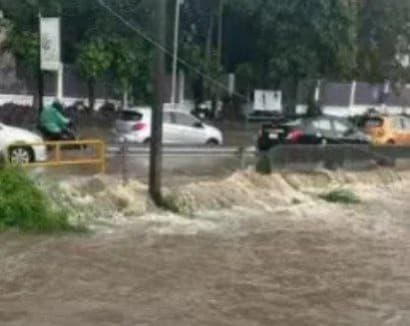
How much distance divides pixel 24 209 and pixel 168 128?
48.4 ft

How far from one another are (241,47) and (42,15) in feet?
48.0

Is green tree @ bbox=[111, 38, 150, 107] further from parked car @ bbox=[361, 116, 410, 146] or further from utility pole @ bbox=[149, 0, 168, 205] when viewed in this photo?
utility pole @ bbox=[149, 0, 168, 205]

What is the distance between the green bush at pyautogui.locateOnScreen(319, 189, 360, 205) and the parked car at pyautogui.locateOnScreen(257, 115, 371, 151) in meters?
7.03

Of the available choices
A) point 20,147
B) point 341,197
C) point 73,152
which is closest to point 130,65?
point 73,152

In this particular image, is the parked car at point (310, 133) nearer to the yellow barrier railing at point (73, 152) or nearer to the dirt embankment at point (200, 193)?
the dirt embankment at point (200, 193)

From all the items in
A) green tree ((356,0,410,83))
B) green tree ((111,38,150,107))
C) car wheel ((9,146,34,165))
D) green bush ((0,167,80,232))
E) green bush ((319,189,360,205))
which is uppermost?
green tree ((356,0,410,83))

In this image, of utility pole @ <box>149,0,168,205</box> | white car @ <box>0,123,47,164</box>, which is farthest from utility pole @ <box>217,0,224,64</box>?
utility pole @ <box>149,0,168,205</box>

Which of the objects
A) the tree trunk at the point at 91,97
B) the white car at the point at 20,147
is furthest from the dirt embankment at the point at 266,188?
the tree trunk at the point at 91,97

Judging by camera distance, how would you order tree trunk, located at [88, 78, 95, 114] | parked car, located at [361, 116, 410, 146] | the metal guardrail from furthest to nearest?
tree trunk, located at [88, 78, 95, 114], parked car, located at [361, 116, 410, 146], the metal guardrail

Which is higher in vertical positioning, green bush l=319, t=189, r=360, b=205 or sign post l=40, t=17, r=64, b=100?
sign post l=40, t=17, r=64, b=100

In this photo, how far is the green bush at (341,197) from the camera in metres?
18.6

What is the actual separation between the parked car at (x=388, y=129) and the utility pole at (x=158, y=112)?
16.1 m

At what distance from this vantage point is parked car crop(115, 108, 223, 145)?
27627 millimetres

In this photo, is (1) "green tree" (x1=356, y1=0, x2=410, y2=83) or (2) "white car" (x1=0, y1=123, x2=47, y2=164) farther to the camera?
(1) "green tree" (x1=356, y1=0, x2=410, y2=83)
